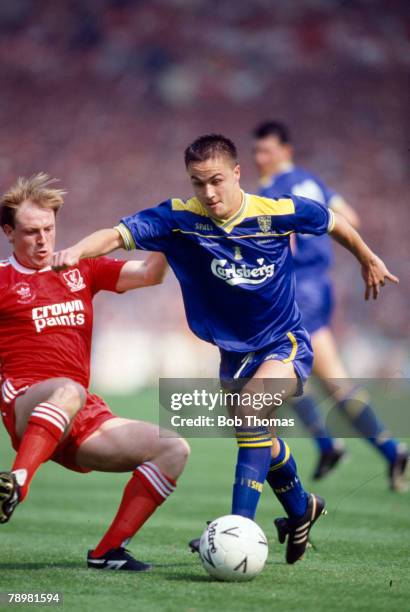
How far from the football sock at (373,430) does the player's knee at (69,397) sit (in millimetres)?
3866

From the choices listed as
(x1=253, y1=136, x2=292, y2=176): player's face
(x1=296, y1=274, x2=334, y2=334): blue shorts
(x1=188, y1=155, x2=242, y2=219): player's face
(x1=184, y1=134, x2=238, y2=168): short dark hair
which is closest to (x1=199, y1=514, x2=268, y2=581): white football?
(x1=188, y1=155, x2=242, y2=219): player's face

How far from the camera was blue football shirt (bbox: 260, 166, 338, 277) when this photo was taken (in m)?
9.12

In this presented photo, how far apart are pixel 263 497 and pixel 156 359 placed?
40.7 feet

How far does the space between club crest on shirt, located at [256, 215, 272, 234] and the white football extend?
1.44m

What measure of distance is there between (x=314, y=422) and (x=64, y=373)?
4563 mm

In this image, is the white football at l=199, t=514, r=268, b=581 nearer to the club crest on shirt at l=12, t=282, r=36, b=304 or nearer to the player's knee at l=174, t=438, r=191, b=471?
the player's knee at l=174, t=438, r=191, b=471

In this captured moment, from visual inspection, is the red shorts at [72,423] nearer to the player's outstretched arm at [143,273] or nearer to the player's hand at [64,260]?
the player's outstretched arm at [143,273]

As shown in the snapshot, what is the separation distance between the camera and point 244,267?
5141 millimetres

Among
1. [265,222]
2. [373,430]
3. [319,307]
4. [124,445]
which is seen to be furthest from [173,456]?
[319,307]

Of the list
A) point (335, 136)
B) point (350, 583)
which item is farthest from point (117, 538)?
point (335, 136)

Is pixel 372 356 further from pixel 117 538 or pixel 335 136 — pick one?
pixel 117 538

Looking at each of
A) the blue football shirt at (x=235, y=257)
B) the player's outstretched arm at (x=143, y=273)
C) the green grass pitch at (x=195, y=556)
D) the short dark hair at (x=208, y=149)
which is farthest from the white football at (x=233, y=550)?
the short dark hair at (x=208, y=149)

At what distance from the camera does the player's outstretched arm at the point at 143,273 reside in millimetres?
5297

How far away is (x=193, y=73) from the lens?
24.4m
